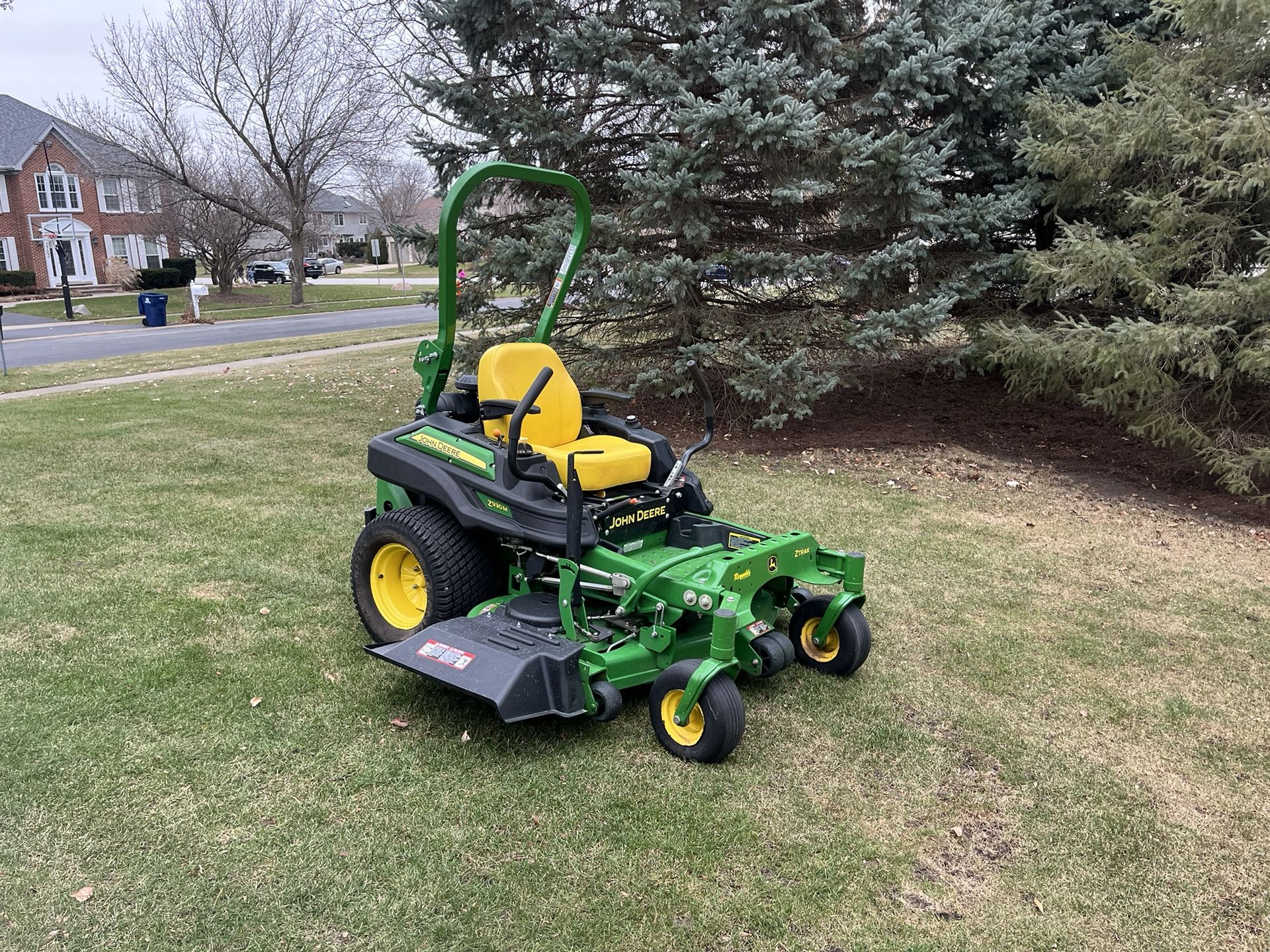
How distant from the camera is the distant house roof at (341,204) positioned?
6731 centimetres

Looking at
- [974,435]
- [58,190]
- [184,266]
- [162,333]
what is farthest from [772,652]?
[58,190]

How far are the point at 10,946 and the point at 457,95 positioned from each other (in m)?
7.87

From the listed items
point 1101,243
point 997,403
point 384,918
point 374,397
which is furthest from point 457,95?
point 384,918

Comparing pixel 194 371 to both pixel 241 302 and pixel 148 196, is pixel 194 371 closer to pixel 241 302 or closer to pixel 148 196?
pixel 241 302

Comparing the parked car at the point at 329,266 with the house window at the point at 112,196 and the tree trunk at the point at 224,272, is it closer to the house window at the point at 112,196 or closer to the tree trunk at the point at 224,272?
the house window at the point at 112,196

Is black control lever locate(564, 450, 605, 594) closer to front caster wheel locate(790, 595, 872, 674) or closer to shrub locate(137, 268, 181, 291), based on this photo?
front caster wheel locate(790, 595, 872, 674)

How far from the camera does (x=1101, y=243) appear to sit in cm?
704

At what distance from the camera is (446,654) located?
3588mm

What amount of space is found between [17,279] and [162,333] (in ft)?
58.8

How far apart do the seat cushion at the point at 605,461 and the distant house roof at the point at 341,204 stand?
65.0m

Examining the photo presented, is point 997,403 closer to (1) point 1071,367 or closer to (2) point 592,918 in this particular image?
(1) point 1071,367

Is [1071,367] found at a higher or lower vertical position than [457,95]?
lower

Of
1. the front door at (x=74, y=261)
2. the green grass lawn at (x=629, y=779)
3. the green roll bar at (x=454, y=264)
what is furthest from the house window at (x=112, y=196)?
the green roll bar at (x=454, y=264)

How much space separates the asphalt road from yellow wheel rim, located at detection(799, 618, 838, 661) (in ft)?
→ 50.7
